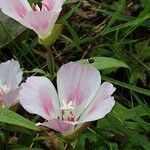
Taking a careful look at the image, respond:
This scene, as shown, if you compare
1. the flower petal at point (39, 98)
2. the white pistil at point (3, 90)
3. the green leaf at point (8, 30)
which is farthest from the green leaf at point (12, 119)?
the green leaf at point (8, 30)

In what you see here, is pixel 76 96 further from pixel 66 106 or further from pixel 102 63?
pixel 102 63

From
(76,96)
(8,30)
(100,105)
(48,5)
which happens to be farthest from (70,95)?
(8,30)

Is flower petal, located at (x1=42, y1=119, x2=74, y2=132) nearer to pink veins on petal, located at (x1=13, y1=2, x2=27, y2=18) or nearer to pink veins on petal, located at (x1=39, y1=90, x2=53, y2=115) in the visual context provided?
pink veins on petal, located at (x1=39, y1=90, x2=53, y2=115)

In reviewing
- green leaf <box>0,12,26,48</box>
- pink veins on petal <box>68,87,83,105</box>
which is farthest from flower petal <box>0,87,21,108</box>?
green leaf <box>0,12,26,48</box>

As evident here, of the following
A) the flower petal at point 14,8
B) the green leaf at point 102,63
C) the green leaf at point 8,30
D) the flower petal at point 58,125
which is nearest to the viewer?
the flower petal at point 58,125

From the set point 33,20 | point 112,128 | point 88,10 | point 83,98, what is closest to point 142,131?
point 112,128

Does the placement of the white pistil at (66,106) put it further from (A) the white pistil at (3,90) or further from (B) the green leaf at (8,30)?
(B) the green leaf at (8,30)
